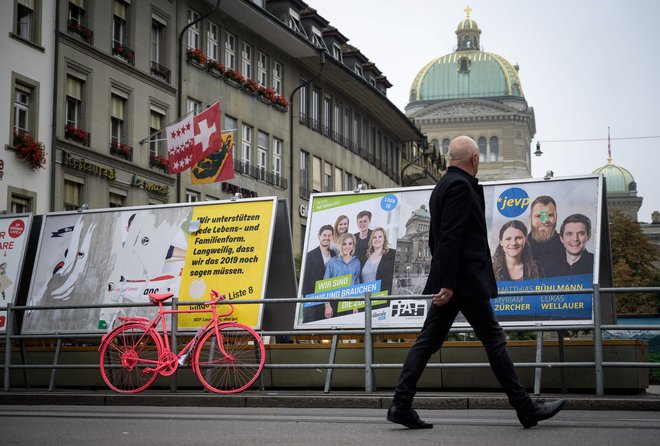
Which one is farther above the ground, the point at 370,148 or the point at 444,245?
the point at 370,148

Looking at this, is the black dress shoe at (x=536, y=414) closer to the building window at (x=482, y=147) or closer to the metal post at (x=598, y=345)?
the metal post at (x=598, y=345)


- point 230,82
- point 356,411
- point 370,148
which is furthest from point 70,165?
point 370,148

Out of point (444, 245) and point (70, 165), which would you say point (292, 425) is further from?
point (70, 165)

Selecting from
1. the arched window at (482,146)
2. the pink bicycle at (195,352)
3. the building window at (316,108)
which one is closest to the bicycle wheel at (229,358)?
the pink bicycle at (195,352)

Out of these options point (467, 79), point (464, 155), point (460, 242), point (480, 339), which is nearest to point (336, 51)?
point (464, 155)

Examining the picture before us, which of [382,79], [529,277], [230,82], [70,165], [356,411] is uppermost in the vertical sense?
[382,79]

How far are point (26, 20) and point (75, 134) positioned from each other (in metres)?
3.28

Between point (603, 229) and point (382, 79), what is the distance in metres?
47.7

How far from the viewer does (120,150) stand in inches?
1362

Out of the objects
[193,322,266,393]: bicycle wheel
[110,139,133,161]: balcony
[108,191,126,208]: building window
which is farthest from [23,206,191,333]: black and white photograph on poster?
[110,139,133,161]: balcony

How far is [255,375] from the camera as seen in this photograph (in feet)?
42.2

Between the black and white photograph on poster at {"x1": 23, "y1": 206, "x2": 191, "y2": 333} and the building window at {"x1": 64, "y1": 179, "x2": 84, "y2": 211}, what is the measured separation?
16640 millimetres

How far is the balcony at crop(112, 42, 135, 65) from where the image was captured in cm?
3500

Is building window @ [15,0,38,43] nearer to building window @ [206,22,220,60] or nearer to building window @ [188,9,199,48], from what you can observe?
building window @ [188,9,199,48]
